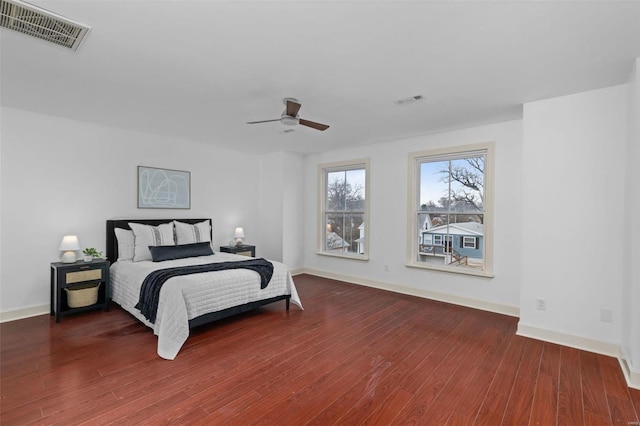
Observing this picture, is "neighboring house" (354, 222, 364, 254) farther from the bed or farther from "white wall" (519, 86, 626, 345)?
"white wall" (519, 86, 626, 345)


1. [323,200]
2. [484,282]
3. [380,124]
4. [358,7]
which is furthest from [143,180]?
[484,282]

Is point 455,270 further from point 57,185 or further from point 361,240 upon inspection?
point 57,185

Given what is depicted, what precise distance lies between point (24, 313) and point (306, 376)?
381 cm

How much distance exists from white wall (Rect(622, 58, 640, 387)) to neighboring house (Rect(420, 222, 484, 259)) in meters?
1.74

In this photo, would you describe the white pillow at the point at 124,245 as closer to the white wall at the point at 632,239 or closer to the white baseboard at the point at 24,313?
the white baseboard at the point at 24,313

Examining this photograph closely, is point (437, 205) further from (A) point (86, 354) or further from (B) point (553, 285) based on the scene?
(A) point (86, 354)

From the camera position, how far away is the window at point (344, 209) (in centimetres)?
590

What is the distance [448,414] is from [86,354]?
3142 millimetres

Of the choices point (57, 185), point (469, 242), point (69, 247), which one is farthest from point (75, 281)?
point (469, 242)

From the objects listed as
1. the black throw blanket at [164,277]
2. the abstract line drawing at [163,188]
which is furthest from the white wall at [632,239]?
the abstract line drawing at [163,188]

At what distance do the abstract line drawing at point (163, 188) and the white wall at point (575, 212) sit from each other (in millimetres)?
5068

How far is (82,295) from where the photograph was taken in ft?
12.9

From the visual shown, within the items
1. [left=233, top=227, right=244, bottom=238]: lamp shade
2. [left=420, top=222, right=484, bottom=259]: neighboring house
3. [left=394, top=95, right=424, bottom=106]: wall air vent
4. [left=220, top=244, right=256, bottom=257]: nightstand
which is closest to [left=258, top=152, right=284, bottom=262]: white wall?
[left=220, top=244, right=256, bottom=257]: nightstand

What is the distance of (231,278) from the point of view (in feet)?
12.0
